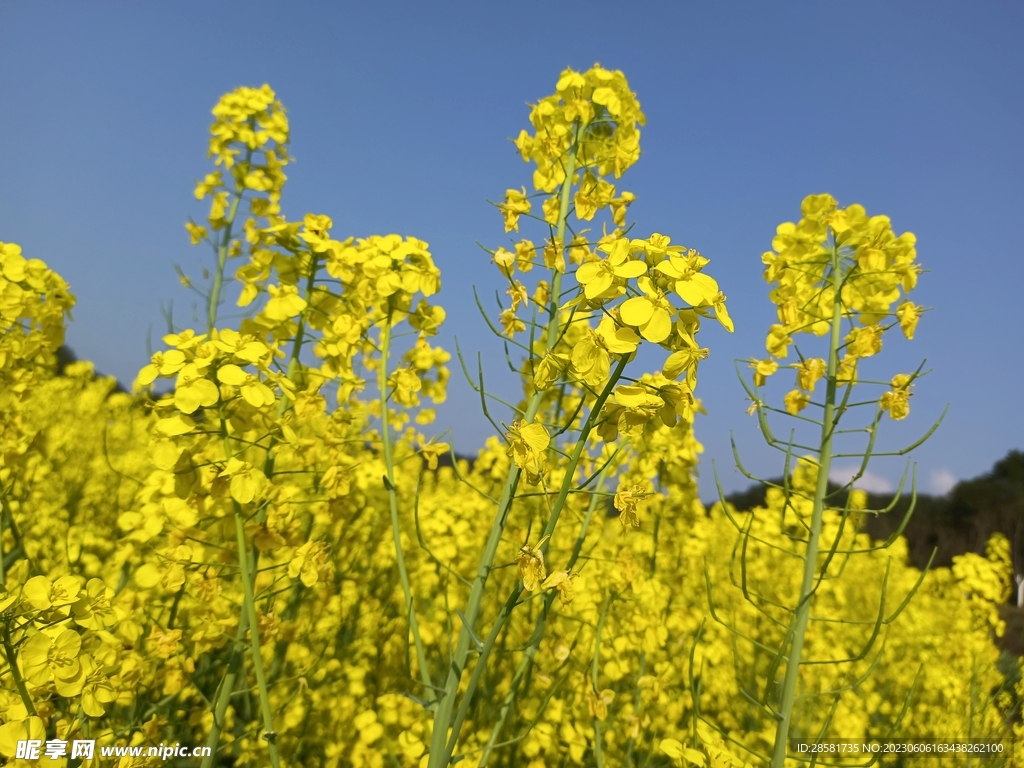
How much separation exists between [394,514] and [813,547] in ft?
4.42

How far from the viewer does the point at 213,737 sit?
1.92m

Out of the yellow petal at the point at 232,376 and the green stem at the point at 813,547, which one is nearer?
the yellow petal at the point at 232,376

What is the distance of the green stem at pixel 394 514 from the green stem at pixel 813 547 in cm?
103

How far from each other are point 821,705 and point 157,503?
16.2 feet

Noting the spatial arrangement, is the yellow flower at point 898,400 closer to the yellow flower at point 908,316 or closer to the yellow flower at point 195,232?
the yellow flower at point 908,316

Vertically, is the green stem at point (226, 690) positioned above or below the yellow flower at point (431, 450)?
below

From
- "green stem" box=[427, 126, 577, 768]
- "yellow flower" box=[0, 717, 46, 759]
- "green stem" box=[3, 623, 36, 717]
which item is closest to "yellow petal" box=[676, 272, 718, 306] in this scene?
"green stem" box=[427, 126, 577, 768]

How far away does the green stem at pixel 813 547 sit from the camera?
1.85m

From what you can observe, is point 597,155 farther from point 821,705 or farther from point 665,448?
point 821,705

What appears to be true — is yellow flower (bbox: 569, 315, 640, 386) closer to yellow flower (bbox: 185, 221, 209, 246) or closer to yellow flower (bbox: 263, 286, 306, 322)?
yellow flower (bbox: 263, 286, 306, 322)

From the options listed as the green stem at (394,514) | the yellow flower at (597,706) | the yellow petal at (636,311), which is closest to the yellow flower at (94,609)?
the green stem at (394,514)

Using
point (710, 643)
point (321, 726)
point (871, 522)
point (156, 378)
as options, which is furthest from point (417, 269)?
point (871, 522)

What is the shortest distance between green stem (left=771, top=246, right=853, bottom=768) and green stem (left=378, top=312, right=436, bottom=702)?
40.7 inches

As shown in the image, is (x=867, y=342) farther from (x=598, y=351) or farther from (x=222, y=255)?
(x=222, y=255)
